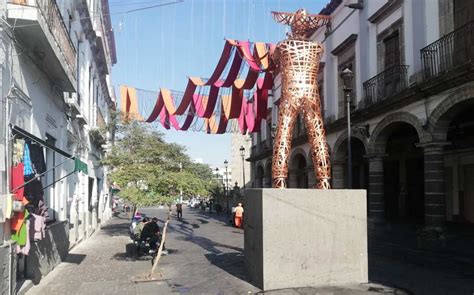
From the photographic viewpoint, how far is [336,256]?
7.90 metres

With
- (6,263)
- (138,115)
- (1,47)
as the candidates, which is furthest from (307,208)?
(138,115)

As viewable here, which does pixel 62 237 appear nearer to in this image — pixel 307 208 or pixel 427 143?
pixel 307 208

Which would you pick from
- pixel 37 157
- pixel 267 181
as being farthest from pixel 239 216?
pixel 37 157

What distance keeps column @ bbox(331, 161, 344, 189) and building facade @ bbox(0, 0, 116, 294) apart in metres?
10.7

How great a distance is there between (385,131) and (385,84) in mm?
1636

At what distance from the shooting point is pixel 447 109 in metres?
12.9

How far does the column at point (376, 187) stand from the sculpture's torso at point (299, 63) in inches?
358

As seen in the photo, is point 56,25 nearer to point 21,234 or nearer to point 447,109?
point 21,234

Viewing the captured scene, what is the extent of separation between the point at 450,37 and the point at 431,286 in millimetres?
7553

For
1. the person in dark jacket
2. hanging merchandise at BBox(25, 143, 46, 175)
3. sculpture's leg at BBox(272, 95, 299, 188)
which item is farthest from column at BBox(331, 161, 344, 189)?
hanging merchandise at BBox(25, 143, 46, 175)

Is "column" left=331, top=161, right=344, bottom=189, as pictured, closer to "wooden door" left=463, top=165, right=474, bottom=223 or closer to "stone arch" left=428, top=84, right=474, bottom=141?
"wooden door" left=463, top=165, right=474, bottom=223

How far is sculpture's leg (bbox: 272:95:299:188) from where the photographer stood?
348 inches

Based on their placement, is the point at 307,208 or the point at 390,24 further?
the point at 390,24

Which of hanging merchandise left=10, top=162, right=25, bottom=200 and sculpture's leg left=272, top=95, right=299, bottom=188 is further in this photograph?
sculpture's leg left=272, top=95, right=299, bottom=188
